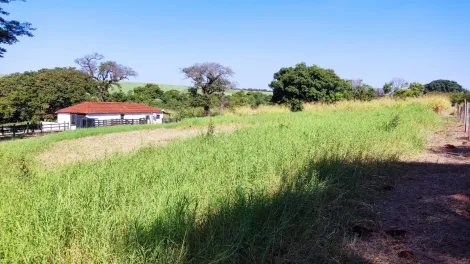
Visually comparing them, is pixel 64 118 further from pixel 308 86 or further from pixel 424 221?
pixel 424 221

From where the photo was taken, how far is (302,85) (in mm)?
38562

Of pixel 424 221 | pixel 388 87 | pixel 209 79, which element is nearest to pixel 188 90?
pixel 209 79

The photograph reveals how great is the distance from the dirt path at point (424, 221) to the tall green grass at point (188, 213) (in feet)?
0.92

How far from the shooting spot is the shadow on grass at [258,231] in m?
2.17

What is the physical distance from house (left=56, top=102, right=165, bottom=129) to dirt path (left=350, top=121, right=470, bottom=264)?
37.9 metres

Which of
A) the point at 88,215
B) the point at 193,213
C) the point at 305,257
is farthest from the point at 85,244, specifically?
the point at 305,257

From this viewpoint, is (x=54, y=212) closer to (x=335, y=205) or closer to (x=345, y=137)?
(x=335, y=205)

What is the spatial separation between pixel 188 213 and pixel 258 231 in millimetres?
584

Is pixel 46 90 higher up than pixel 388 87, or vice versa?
pixel 388 87

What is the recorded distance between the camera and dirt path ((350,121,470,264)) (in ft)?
8.55

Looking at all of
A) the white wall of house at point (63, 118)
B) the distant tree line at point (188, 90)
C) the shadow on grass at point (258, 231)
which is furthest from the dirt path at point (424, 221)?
the white wall of house at point (63, 118)

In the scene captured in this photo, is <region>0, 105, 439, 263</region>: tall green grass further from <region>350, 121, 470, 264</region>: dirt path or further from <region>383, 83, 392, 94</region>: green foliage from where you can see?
<region>383, 83, 392, 94</region>: green foliage

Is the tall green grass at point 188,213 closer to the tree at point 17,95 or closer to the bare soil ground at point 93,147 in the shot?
the bare soil ground at point 93,147

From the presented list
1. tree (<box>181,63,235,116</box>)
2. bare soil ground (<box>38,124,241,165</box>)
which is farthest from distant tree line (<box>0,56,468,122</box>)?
bare soil ground (<box>38,124,241,165</box>)
